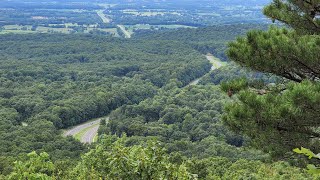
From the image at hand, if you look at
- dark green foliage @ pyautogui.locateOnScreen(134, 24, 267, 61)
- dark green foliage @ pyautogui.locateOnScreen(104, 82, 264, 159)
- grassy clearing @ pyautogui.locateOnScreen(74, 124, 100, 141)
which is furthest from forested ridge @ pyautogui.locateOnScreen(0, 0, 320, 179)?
grassy clearing @ pyautogui.locateOnScreen(74, 124, 100, 141)

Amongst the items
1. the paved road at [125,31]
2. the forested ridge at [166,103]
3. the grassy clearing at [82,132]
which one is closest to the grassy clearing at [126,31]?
the paved road at [125,31]

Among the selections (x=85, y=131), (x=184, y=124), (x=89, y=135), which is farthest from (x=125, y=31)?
(x=89, y=135)

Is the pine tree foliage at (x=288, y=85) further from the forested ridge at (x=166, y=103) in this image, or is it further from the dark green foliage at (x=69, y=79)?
the dark green foliage at (x=69, y=79)

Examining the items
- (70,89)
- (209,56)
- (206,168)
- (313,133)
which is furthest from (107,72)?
(313,133)

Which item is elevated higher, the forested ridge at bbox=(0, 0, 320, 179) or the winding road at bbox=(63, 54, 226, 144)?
the forested ridge at bbox=(0, 0, 320, 179)

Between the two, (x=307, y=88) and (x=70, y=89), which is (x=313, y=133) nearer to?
(x=307, y=88)

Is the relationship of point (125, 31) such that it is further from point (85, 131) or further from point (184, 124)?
point (184, 124)

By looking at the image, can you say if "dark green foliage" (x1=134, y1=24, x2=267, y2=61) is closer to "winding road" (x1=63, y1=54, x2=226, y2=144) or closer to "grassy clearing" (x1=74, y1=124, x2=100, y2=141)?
"winding road" (x1=63, y1=54, x2=226, y2=144)
